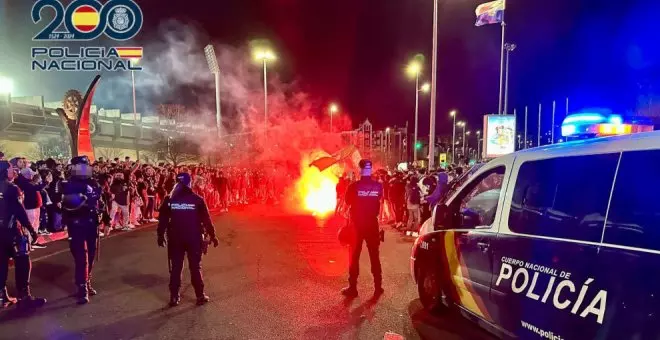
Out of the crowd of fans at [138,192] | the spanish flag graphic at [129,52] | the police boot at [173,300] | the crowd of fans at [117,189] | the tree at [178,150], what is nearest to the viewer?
the police boot at [173,300]

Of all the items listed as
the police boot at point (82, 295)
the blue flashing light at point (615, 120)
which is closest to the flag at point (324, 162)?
the police boot at point (82, 295)

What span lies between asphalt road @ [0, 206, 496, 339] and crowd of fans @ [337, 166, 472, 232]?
2.15m

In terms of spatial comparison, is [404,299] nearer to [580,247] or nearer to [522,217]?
[522,217]

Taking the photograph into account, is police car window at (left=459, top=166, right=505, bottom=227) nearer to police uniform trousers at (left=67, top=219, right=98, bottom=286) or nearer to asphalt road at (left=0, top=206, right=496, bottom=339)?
asphalt road at (left=0, top=206, right=496, bottom=339)

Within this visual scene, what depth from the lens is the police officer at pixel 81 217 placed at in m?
6.12

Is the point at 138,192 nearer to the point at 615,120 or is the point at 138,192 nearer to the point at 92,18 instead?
the point at 92,18

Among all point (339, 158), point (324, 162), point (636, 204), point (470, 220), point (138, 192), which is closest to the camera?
point (636, 204)

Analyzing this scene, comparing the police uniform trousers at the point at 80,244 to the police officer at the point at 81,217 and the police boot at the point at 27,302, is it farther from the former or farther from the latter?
the police boot at the point at 27,302

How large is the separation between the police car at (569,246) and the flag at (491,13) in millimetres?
15723

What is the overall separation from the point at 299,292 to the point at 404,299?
147cm

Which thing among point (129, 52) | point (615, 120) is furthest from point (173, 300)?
point (129, 52)

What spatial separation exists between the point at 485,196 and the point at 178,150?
1389 inches

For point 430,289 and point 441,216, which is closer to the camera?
point 441,216

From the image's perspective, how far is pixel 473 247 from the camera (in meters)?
4.57
